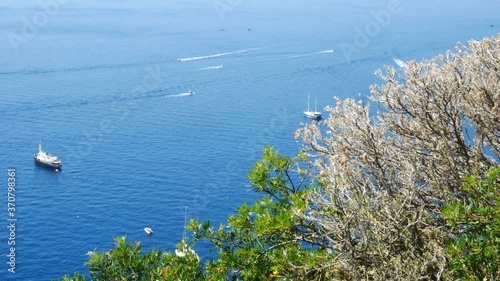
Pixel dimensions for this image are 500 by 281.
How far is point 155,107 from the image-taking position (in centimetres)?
7650

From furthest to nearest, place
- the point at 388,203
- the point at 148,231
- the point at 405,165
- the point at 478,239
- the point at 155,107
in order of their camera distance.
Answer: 1. the point at 155,107
2. the point at 148,231
3. the point at 405,165
4. the point at 388,203
5. the point at 478,239

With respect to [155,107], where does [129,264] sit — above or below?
below

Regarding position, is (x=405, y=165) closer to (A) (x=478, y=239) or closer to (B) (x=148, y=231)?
(A) (x=478, y=239)

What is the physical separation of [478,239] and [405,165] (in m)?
3.07

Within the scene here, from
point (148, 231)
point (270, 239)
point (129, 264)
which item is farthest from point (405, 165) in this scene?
point (148, 231)

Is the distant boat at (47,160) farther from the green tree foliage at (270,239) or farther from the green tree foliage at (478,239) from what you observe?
the green tree foliage at (478,239)

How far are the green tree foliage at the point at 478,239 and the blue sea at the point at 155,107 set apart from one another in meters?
28.9

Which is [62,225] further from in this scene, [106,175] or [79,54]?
[79,54]

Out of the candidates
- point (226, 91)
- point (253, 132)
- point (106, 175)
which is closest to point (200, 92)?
point (226, 91)

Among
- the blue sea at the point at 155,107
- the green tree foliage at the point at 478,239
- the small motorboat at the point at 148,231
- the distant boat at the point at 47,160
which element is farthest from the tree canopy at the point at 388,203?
the distant boat at the point at 47,160

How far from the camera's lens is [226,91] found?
8206 cm

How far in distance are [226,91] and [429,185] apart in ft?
238

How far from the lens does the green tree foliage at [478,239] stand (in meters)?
7.39

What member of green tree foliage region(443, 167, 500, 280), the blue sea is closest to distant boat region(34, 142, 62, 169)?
the blue sea
